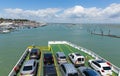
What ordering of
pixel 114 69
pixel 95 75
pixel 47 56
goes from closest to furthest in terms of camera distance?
1. pixel 95 75
2. pixel 114 69
3. pixel 47 56

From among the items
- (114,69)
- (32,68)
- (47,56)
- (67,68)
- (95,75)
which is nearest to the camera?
(95,75)

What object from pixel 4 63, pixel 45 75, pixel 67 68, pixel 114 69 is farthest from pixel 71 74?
pixel 4 63

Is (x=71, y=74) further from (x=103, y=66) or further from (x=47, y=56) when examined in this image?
(x=47, y=56)

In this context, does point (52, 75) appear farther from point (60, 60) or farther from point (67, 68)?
point (60, 60)

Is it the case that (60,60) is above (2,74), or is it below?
above

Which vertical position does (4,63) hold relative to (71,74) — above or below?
below

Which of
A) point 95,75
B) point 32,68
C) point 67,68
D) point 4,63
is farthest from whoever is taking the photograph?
point 4,63

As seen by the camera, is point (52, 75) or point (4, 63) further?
point (4, 63)

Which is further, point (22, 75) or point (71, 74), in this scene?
point (22, 75)

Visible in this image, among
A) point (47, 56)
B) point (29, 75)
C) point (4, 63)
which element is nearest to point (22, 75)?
point (29, 75)
